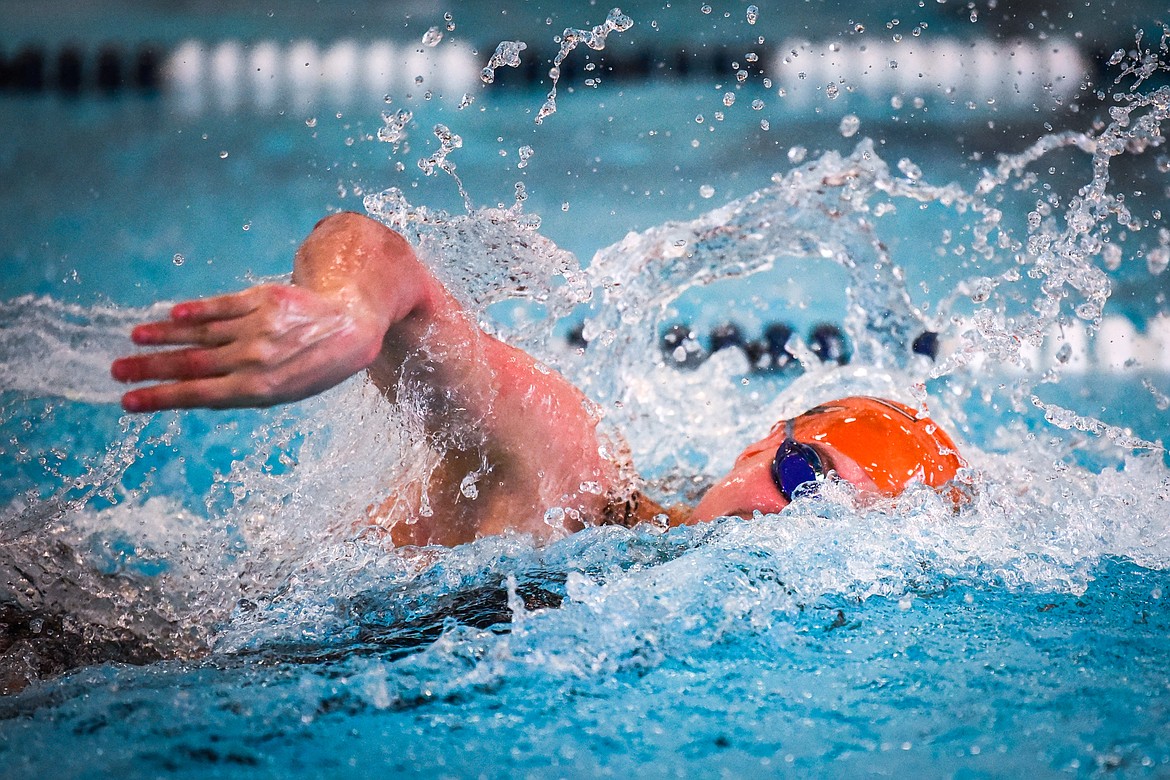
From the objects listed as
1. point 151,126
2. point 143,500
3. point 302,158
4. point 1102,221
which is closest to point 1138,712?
point 143,500

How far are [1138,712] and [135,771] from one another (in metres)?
0.83

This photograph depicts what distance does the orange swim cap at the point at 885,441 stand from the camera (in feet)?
4.41

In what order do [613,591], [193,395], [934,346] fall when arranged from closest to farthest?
[193,395] < [613,591] < [934,346]

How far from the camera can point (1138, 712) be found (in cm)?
84

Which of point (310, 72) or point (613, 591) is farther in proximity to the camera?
point (310, 72)

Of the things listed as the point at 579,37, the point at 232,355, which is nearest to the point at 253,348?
the point at 232,355

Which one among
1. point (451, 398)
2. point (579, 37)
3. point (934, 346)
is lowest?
point (451, 398)

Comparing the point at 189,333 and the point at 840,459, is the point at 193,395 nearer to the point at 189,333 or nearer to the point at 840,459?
the point at 189,333

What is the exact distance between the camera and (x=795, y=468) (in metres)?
1.33

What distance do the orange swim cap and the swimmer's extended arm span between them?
12.6 inches

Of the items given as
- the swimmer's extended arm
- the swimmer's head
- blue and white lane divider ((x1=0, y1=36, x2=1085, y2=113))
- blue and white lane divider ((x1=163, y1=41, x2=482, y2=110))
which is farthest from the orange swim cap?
blue and white lane divider ((x1=163, y1=41, x2=482, y2=110))

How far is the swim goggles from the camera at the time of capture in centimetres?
132

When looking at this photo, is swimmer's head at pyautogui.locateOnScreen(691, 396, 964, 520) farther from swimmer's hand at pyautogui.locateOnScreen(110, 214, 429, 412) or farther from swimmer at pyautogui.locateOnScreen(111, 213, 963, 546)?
swimmer's hand at pyautogui.locateOnScreen(110, 214, 429, 412)

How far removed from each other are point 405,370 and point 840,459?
60 cm
